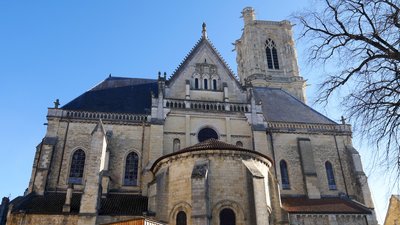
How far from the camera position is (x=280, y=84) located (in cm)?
4144

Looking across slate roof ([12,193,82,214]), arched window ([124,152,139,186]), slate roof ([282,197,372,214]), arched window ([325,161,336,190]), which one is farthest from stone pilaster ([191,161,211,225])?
arched window ([325,161,336,190])

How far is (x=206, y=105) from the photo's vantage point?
89.4 feet

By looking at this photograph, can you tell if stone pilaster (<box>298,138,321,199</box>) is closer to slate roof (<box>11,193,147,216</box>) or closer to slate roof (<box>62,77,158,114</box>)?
slate roof (<box>11,193,147,216</box>)

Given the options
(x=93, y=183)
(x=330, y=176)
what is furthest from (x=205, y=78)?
(x=330, y=176)

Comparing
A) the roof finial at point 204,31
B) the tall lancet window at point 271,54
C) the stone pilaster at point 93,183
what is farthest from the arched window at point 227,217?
the tall lancet window at point 271,54

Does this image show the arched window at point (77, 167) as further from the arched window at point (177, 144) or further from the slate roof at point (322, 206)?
the slate roof at point (322, 206)

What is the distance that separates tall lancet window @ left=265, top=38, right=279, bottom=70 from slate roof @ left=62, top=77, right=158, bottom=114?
1799 cm

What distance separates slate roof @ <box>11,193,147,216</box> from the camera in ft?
65.2

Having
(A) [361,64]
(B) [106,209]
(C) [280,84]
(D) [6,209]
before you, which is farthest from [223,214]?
(C) [280,84]

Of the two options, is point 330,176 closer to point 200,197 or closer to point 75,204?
point 200,197

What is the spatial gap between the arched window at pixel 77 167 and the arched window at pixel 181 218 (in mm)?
9155

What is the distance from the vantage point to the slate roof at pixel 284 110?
30.3 meters

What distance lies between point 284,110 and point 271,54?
15560 mm

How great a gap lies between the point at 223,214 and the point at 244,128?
33.6 feet
